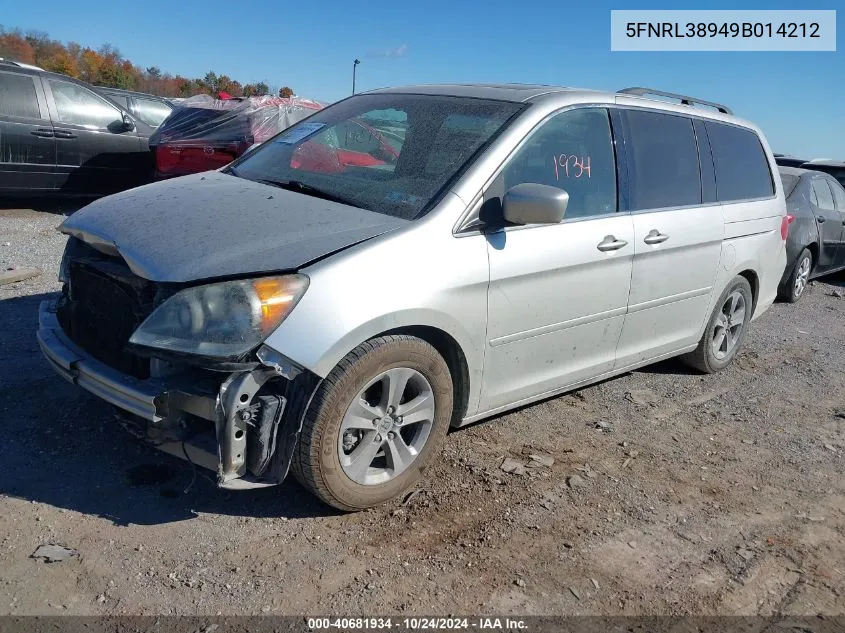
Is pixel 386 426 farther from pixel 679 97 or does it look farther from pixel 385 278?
pixel 679 97

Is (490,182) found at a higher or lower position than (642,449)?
higher

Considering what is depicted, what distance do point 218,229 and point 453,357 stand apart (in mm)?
1186

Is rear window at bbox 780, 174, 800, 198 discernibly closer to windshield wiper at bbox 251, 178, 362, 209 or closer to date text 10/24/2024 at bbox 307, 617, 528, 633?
windshield wiper at bbox 251, 178, 362, 209

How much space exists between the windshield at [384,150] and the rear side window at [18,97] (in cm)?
596

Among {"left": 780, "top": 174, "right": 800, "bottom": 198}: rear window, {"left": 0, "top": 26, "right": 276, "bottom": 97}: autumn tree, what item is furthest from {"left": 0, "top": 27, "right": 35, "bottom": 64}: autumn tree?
{"left": 780, "top": 174, "right": 800, "bottom": 198}: rear window

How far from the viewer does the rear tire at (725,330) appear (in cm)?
527

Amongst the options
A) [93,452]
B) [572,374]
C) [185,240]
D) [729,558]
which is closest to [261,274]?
[185,240]

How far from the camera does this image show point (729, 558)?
319 centimetres

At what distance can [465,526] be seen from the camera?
10.6 ft

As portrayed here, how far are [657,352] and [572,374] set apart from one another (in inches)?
37.3

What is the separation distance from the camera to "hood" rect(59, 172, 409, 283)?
2.89 meters

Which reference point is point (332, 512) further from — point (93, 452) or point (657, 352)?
point (657, 352)

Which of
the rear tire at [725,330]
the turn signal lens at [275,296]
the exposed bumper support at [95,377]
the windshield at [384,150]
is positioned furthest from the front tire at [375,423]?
the rear tire at [725,330]

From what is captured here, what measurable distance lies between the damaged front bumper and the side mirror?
4.00 feet
